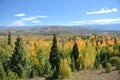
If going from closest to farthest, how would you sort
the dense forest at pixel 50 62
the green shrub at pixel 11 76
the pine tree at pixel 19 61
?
the green shrub at pixel 11 76 < the pine tree at pixel 19 61 < the dense forest at pixel 50 62

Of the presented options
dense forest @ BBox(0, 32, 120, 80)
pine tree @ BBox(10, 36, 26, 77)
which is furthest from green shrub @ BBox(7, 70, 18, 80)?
pine tree @ BBox(10, 36, 26, 77)

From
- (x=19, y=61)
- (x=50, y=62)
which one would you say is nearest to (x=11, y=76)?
(x=19, y=61)

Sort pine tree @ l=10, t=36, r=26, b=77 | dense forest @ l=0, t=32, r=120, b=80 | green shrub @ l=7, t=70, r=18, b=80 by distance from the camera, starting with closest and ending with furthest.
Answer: green shrub @ l=7, t=70, r=18, b=80
pine tree @ l=10, t=36, r=26, b=77
dense forest @ l=0, t=32, r=120, b=80

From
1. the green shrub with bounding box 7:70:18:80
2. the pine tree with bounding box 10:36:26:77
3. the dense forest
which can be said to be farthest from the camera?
the dense forest

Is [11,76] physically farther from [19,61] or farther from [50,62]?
[50,62]

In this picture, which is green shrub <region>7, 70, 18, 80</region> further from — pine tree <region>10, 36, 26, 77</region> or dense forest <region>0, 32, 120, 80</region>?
pine tree <region>10, 36, 26, 77</region>

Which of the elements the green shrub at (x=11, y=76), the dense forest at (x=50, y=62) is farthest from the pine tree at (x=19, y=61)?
the green shrub at (x=11, y=76)

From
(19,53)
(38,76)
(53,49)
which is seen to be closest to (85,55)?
(53,49)

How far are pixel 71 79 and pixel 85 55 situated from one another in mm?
18114

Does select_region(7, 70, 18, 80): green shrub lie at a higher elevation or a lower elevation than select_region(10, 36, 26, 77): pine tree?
lower

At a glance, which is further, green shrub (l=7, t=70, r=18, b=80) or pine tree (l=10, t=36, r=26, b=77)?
pine tree (l=10, t=36, r=26, b=77)

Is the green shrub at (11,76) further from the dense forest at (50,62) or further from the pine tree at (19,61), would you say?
the pine tree at (19,61)

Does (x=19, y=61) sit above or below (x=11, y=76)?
above

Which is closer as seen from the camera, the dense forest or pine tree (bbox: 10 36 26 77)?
pine tree (bbox: 10 36 26 77)
